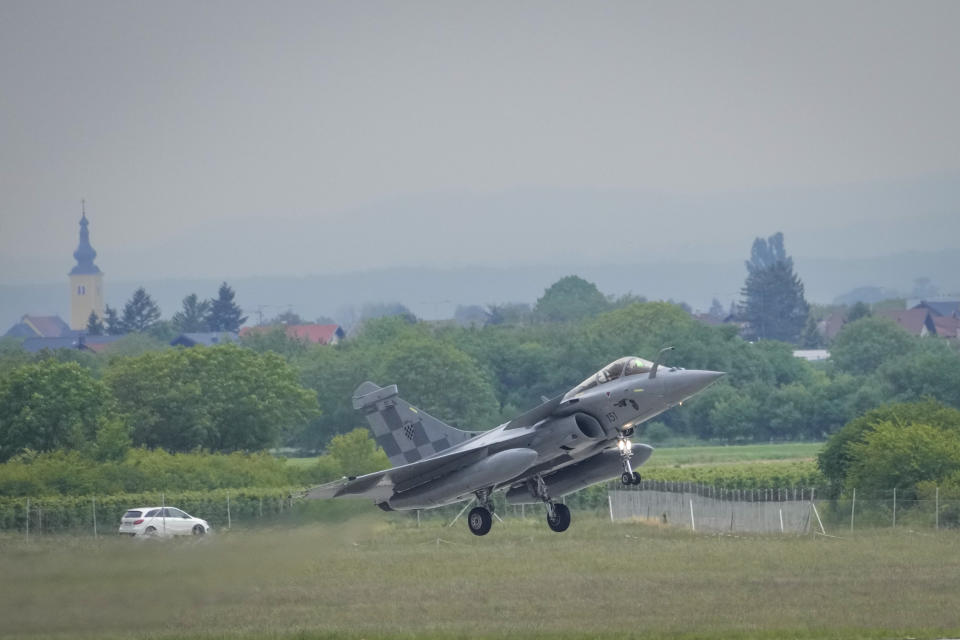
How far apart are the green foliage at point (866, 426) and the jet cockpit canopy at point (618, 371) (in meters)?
29.2

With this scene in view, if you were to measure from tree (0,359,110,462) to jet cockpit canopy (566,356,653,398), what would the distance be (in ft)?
150

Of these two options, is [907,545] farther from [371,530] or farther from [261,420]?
[261,420]

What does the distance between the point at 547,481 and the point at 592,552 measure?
37.1 feet

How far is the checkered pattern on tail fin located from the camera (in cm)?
4203

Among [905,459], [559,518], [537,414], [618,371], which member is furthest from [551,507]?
[905,459]

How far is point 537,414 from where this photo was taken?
39.2 meters

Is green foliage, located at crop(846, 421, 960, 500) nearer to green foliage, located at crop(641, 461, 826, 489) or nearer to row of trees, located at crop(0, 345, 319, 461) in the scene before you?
green foliage, located at crop(641, 461, 826, 489)

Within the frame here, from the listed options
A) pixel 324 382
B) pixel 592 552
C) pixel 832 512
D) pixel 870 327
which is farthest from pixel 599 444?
pixel 870 327

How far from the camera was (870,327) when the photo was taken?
149375 mm

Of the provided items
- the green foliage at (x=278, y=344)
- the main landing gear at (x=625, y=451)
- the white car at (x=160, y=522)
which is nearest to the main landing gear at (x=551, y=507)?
the main landing gear at (x=625, y=451)

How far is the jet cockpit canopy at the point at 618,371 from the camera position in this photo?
37.9 meters

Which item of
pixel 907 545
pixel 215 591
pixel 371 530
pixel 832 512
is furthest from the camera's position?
pixel 832 512

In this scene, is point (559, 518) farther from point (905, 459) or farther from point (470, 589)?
point (905, 459)

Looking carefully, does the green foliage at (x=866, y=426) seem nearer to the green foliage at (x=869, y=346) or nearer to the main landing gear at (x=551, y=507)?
the main landing gear at (x=551, y=507)
